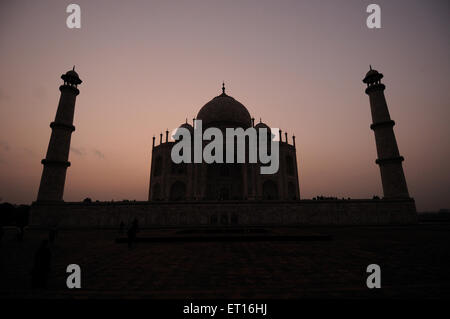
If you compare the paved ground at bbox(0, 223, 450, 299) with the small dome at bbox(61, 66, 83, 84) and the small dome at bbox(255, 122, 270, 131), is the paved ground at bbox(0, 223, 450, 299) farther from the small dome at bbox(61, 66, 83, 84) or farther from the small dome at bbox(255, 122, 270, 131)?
the small dome at bbox(255, 122, 270, 131)

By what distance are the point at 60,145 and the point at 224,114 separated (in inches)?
803

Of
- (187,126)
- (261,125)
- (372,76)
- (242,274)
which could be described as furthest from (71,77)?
(372,76)

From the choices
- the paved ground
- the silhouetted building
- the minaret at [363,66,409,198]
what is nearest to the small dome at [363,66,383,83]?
the minaret at [363,66,409,198]

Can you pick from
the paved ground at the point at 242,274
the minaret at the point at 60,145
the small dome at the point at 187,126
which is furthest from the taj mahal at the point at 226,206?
the paved ground at the point at 242,274

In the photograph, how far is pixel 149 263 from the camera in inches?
245

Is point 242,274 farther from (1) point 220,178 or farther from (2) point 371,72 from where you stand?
(2) point 371,72

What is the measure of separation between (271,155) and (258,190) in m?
5.52

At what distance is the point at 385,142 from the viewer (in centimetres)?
2198

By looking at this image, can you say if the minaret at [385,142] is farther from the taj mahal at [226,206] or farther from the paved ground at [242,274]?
the paved ground at [242,274]

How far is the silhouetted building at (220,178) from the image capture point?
2667 centimetres

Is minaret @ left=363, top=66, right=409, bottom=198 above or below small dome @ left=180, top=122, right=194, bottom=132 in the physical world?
below

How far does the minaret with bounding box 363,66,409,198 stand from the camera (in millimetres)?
20875

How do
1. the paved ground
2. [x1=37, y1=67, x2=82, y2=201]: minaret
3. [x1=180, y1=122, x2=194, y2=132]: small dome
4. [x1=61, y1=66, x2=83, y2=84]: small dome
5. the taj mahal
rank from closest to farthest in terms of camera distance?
1. the paved ground
2. the taj mahal
3. [x1=37, y1=67, x2=82, y2=201]: minaret
4. [x1=61, y1=66, x2=83, y2=84]: small dome
5. [x1=180, y1=122, x2=194, y2=132]: small dome
